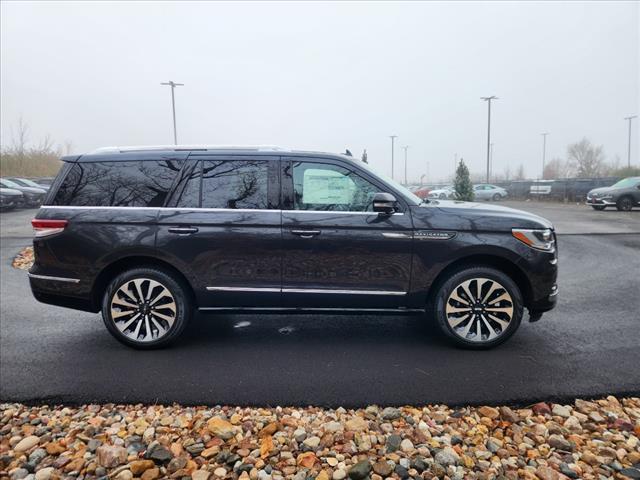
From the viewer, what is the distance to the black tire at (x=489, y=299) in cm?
380

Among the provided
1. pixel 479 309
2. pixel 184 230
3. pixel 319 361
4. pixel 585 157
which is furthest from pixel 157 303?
pixel 585 157

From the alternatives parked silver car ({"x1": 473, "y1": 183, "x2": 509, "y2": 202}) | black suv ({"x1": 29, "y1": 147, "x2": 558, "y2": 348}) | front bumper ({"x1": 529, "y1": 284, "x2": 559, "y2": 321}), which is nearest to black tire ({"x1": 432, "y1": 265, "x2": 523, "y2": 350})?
black suv ({"x1": 29, "y1": 147, "x2": 558, "y2": 348})

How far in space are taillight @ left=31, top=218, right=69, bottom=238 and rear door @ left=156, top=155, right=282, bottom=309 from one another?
96 cm

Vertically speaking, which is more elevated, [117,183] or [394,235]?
[117,183]

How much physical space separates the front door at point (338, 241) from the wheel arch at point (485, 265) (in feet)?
1.00

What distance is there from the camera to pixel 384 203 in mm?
3686

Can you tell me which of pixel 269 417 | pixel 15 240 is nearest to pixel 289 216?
pixel 269 417

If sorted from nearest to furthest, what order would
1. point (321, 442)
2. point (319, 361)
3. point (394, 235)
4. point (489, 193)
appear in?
point (321, 442) < point (319, 361) < point (394, 235) < point (489, 193)

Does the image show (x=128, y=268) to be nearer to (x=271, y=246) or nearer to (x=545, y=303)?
(x=271, y=246)

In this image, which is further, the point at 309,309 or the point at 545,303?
the point at 309,309

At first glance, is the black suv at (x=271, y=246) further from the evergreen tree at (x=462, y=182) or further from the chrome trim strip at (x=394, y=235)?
the evergreen tree at (x=462, y=182)

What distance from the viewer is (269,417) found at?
2.80 meters

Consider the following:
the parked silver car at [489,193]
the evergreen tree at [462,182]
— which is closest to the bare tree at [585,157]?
the parked silver car at [489,193]

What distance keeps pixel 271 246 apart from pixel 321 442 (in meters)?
1.82
